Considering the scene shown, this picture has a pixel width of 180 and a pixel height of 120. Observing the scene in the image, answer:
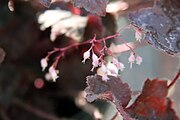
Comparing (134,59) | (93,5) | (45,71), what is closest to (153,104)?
(134,59)

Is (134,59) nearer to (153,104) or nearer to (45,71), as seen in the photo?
(153,104)

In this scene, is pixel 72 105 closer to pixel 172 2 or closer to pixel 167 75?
pixel 167 75

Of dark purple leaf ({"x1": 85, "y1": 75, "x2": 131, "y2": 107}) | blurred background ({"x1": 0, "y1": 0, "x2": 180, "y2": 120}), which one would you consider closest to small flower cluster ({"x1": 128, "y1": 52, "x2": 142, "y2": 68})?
dark purple leaf ({"x1": 85, "y1": 75, "x2": 131, "y2": 107})

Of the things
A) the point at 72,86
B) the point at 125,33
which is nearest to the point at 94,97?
the point at 125,33

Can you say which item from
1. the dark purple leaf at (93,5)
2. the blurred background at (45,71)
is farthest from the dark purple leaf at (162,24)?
the blurred background at (45,71)

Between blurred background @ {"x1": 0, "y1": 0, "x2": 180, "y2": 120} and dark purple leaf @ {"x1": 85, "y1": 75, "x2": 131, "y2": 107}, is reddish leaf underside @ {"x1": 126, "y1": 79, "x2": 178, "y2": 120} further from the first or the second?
blurred background @ {"x1": 0, "y1": 0, "x2": 180, "y2": 120}
